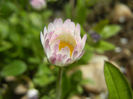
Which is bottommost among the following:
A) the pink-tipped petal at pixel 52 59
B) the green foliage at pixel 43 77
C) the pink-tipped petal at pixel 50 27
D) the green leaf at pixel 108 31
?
the green foliage at pixel 43 77

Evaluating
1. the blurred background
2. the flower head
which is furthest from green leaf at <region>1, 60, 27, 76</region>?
the flower head

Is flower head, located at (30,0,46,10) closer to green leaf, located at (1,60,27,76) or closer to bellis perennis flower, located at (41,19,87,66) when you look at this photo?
green leaf, located at (1,60,27,76)

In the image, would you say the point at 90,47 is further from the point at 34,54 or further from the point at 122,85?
the point at 122,85

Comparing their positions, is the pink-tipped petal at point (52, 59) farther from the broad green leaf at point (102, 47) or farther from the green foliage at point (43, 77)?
the broad green leaf at point (102, 47)

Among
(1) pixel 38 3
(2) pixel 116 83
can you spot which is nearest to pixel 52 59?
(2) pixel 116 83

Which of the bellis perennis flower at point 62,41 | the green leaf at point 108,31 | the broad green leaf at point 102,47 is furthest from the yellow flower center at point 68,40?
the green leaf at point 108,31

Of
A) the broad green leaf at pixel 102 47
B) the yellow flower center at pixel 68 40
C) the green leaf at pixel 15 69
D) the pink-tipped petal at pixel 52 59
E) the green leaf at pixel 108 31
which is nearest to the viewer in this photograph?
the pink-tipped petal at pixel 52 59
